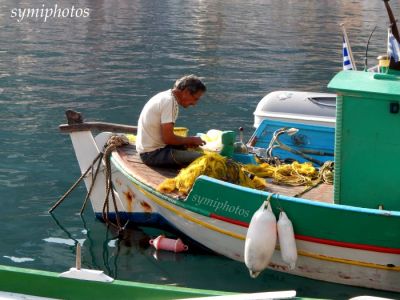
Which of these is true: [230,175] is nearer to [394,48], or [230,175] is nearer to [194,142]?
[194,142]

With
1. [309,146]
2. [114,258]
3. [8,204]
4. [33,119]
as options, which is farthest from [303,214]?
[33,119]

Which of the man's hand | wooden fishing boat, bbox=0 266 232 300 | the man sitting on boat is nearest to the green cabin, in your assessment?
the man sitting on boat

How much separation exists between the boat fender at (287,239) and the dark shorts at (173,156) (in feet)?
5.29

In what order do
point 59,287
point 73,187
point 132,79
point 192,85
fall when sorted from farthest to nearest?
point 132,79 → point 73,187 → point 192,85 → point 59,287

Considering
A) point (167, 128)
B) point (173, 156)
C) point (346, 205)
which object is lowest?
point (346, 205)

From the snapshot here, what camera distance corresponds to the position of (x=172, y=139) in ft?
30.2

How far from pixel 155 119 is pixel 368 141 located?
246 cm

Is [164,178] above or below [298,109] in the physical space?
below

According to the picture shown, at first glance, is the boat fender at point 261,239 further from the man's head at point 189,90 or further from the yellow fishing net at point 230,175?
the man's head at point 189,90

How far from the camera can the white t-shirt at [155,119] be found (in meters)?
9.05

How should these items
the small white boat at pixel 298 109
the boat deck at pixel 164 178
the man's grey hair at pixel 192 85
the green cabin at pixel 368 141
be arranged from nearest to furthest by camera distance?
1. the green cabin at pixel 368 141
2. the boat deck at pixel 164 178
3. the man's grey hair at pixel 192 85
4. the small white boat at pixel 298 109

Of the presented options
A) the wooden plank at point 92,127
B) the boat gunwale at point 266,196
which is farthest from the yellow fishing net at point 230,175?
the wooden plank at point 92,127

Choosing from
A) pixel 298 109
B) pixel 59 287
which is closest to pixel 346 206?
pixel 59 287

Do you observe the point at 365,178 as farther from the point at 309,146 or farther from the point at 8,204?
the point at 8,204
